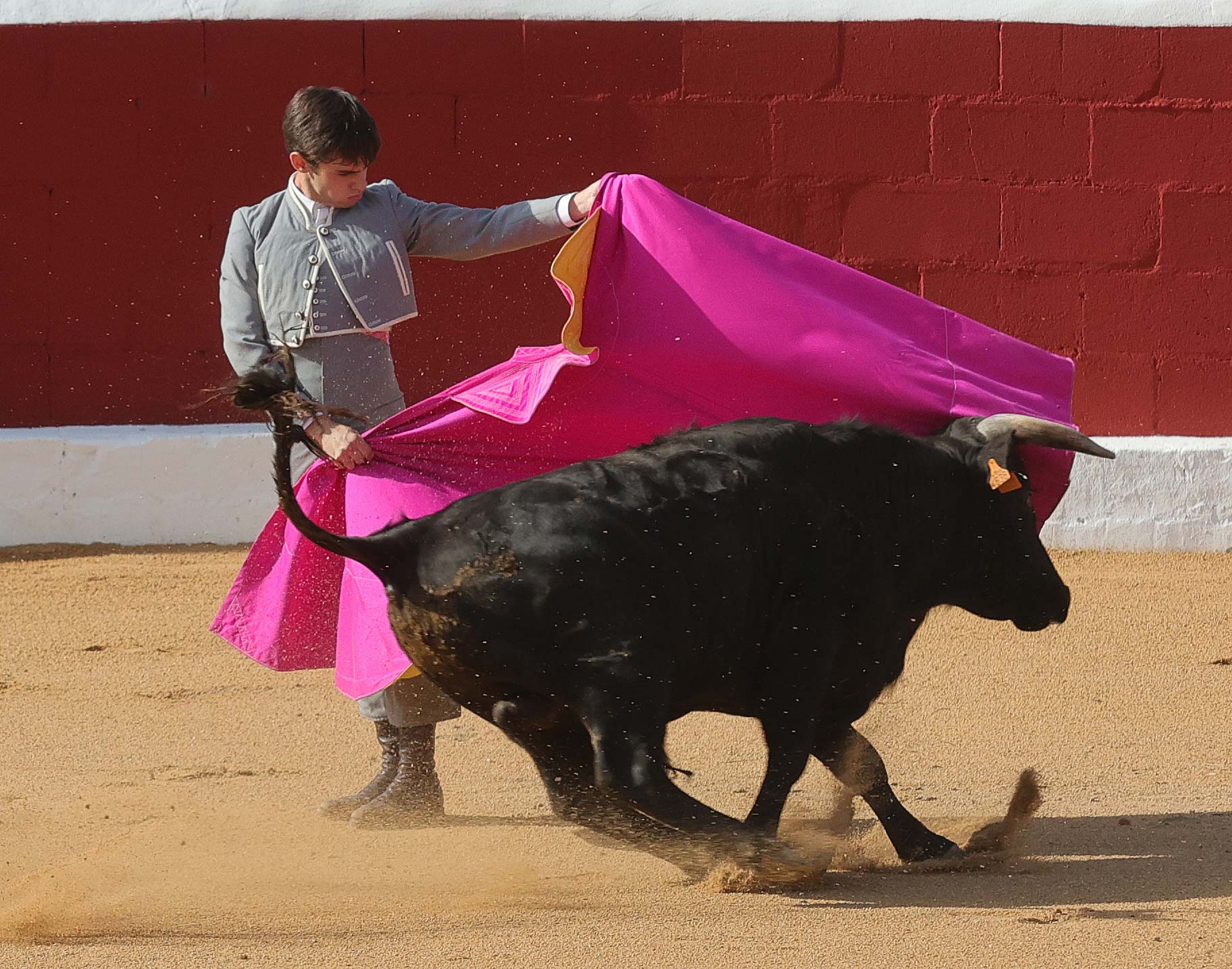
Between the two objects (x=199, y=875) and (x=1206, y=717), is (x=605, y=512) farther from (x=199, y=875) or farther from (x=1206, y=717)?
(x=1206, y=717)

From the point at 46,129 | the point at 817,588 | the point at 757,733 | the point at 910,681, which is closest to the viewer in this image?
the point at 817,588

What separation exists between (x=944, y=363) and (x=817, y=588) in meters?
0.66

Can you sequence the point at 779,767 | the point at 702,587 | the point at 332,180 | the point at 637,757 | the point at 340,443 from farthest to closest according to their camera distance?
the point at 332,180, the point at 340,443, the point at 779,767, the point at 702,587, the point at 637,757

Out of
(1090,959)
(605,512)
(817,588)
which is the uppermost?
(605,512)

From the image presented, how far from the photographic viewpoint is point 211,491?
6000mm

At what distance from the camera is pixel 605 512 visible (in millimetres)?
2678

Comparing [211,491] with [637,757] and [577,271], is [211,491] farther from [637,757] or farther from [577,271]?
[637,757]

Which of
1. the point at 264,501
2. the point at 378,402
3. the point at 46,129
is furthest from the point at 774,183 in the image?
the point at 378,402

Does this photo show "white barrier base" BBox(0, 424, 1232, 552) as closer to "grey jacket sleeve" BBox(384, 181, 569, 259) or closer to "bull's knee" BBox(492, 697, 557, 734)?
"grey jacket sleeve" BBox(384, 181, 569, 259)

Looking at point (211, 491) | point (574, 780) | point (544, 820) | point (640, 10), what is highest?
point (640, 10)

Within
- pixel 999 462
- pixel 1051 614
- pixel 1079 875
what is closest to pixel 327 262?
pixel 999 462

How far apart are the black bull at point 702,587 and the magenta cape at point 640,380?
0.74ft

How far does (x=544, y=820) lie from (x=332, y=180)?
131 centimetres

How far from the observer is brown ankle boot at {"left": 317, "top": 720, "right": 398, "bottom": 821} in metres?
A: 3.41
